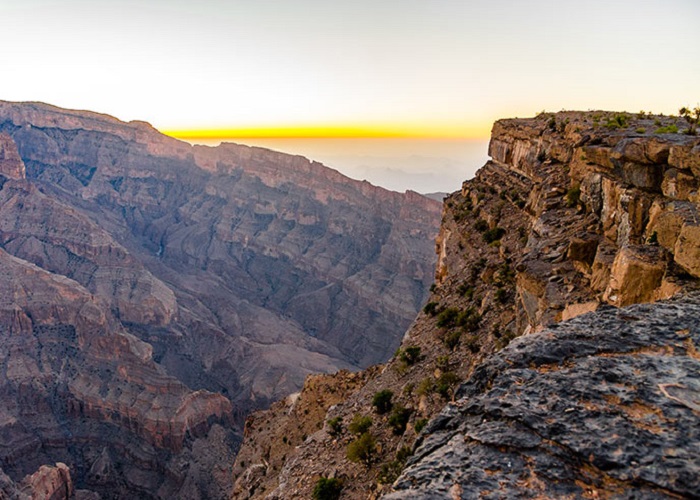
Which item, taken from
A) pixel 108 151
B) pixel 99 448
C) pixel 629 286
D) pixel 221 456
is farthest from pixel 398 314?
pixel 108 151

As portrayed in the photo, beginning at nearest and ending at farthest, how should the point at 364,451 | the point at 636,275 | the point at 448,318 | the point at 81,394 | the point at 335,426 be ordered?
the point at 636,275 → the point at 364,451 → the point at 335,426 → the point at 448,318 → the point at 81,394

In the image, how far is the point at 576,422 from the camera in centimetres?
507

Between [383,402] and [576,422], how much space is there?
12.5 meters

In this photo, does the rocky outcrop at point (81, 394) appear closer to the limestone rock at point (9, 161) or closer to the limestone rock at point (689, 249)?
the limestone rock at point (9, 161)

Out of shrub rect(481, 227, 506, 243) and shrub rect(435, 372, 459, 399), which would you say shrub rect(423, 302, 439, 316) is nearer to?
shrub rect(481, 227, 506, 243)

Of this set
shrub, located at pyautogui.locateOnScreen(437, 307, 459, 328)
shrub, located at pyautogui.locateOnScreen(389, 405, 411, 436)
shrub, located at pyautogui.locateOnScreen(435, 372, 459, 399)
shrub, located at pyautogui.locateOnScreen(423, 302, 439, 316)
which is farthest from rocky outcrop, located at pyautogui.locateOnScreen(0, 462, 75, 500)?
shrub, located at pyautogui.locateOnScreen(435, 372, 459, 399)

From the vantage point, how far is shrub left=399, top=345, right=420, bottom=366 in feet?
63.0

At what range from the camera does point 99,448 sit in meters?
59.2

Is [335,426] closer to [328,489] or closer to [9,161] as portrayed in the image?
[328,489]

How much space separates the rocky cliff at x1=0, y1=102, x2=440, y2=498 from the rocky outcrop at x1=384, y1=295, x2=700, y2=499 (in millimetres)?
52440

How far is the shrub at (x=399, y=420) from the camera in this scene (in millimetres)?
15016

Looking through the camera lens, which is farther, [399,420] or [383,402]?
[383,402]

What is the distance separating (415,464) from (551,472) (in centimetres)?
146

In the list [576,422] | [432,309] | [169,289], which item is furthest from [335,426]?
[169,289]
